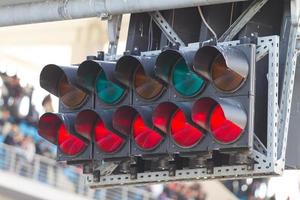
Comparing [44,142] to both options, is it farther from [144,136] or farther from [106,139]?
[144,136]

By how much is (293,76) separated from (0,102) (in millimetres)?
13969

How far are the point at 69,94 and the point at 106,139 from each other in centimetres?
46

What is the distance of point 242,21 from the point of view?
24.6ft

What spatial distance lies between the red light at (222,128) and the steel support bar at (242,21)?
3.52ft

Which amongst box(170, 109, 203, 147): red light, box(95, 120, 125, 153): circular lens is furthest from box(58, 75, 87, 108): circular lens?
box(170, 109, 203, 147): red light

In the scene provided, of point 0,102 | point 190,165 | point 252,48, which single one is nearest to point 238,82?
point 252,48

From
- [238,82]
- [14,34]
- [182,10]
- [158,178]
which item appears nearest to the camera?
[238,82]

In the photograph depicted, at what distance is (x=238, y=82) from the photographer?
6.56m

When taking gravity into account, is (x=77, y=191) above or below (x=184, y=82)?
below

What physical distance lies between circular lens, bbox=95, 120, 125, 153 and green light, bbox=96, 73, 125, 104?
15cm

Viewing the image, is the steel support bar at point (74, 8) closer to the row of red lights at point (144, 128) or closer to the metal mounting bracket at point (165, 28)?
the metal mounting bracket at point (165, 28)

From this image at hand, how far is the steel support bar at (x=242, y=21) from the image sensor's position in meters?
7.50

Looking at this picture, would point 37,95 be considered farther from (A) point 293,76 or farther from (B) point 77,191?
(A) point 293,76

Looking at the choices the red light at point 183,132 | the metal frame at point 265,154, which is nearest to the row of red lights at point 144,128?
the red light at point 183,132
